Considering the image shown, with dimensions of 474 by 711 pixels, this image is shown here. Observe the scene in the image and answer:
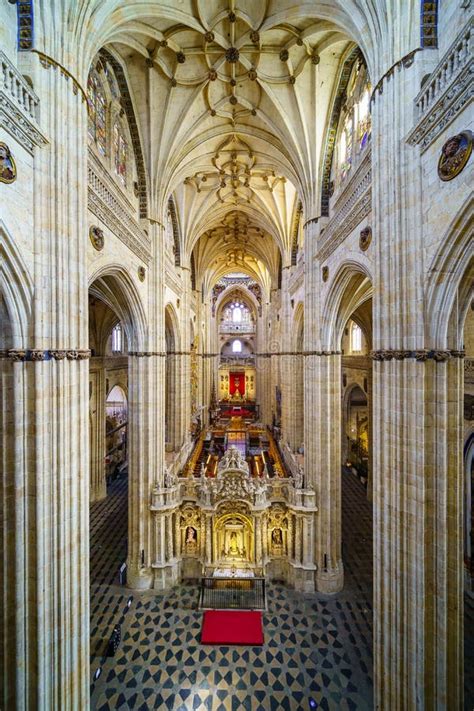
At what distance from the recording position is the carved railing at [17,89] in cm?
481

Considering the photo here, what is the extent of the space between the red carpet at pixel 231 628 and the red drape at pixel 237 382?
3758cm

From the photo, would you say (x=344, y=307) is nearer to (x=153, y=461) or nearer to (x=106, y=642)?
(x=153, y=461)

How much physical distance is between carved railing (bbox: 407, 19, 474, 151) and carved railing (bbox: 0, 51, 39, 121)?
675 cm

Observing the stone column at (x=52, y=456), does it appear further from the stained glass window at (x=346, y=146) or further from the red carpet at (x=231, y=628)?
the stained glass window at (x=346, y=146)

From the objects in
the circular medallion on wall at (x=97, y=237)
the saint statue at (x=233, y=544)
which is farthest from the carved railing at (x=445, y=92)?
the saint statue at (x=233, y=544)

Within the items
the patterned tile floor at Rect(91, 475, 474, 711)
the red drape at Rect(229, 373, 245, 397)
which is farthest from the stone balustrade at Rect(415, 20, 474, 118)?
the red drape at Rect(229, 373, 245, 397)

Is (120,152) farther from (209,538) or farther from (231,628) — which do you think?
(231,628)

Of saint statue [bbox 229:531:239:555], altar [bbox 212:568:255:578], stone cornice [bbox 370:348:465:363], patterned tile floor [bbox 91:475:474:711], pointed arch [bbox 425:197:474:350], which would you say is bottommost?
patterned tile floor [bbox 91:475:474:711]

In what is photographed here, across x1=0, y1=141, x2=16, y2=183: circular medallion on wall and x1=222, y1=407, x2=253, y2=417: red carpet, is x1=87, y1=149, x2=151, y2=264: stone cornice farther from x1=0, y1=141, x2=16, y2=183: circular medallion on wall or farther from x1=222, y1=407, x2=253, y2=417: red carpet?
x1=222, y1=407, x2=253, y2=417: red carpet

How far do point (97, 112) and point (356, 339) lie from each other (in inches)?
753

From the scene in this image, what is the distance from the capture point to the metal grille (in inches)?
440

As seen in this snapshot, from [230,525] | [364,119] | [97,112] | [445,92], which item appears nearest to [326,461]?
[230,525]

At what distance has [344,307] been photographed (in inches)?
456

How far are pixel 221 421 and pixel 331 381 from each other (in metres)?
24.8
